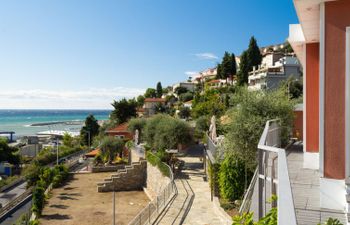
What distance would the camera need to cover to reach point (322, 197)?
5.30 meters

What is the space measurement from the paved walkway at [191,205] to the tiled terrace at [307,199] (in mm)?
6428

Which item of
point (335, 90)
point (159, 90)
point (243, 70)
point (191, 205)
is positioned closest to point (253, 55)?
point (243, 70)

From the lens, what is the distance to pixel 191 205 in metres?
15.5

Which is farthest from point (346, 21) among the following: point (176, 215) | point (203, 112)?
point (203, 112)

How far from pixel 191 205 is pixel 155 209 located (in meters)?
1.92

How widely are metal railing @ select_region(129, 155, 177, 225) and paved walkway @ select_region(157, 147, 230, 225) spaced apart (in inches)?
14.7

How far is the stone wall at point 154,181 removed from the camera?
2262 cm

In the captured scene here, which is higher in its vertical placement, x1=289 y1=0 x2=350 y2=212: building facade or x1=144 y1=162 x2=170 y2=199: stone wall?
x1=289 y1=0 x2=350 y2=212: building facade

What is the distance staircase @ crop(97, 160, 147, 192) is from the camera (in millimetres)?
27095

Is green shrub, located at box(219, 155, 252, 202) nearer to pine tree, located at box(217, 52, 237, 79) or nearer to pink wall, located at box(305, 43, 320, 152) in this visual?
pink wall, located at box(305, 43, 320, 152)

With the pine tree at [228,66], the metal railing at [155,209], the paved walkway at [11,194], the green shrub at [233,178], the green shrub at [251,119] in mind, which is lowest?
the paved walkway at [11,194]

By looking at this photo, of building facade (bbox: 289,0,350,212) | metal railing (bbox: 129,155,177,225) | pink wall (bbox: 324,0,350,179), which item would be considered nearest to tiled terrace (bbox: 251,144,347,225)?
building facade (bbox: 289,0,350,212)

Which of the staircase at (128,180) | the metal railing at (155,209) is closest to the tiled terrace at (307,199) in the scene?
the metal railing at (155,209)

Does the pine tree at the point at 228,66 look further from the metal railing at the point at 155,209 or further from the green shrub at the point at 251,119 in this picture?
the green shrub at the point at 251,119
